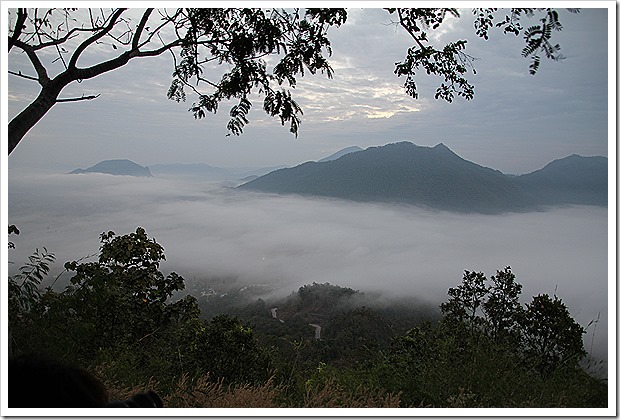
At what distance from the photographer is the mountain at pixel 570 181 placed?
8.32 feet

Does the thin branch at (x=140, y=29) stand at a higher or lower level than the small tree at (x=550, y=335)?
higher

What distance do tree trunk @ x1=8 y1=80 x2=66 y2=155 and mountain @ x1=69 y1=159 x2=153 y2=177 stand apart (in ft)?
3.16

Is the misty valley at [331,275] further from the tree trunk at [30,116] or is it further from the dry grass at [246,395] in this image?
the tree trunk at [30,116]

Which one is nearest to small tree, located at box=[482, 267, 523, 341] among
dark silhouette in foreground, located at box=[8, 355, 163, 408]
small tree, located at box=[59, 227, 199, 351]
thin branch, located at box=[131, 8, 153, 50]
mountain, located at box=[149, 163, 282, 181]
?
mountain, located at box=[149, 163, 282, 181]

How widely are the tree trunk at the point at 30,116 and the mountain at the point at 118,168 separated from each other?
962 millimetres

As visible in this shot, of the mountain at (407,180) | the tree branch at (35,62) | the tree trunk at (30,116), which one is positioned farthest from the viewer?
the mountain at (407,180)

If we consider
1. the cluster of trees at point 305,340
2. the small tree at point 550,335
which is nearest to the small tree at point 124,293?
the cluster of trees at point 305,340

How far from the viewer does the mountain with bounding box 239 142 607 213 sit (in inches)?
129

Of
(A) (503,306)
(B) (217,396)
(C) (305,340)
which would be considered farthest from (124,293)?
(A) (503,306)

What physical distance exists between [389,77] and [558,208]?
51.0 inches

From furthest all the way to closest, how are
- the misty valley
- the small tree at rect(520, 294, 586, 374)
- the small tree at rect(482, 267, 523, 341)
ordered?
the small tree at rect(482, 267, 523, 341) → the small tree at rect(520, 294, 586, 374) → the misty valley

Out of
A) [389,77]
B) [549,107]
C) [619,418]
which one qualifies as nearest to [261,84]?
[389,77]

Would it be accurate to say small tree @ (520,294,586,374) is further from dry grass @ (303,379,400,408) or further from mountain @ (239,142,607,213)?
dry grass @ (303,379,400,408)

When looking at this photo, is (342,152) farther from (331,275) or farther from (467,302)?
(467,302)
